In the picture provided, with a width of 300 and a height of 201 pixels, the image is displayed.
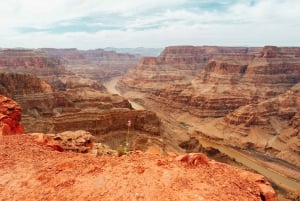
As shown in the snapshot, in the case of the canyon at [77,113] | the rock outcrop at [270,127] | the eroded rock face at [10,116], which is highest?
the eroded rock face at [10,116]

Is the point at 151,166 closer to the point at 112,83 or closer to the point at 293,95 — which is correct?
the point at 293,95

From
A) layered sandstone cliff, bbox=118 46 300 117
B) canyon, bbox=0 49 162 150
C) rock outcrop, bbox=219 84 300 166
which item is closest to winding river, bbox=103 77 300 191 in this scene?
rock outcrop, bbox=219 84 300 166

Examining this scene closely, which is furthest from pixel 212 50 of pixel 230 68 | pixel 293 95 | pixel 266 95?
pixel 293 95

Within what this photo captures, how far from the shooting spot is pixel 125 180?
1030 centimetres

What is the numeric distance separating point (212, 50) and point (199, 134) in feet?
255

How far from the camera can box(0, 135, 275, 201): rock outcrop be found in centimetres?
967

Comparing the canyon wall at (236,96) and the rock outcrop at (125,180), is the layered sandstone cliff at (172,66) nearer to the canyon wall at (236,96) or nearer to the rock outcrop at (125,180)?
the canyon wall at (236,96)

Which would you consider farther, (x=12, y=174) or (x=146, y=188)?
(x=12, y=174)

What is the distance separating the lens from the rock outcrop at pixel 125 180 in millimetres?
9672

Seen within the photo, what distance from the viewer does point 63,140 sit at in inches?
700

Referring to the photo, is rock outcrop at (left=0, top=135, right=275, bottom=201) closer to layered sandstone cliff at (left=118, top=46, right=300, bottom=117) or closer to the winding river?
the winding river

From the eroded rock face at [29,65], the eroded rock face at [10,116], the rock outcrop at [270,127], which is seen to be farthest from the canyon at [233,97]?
the eroded rock face at [10,116]

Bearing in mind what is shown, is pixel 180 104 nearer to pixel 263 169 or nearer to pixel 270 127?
pixel 270 127

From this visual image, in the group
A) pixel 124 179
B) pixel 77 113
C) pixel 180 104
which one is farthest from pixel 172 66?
pixel 124 179
